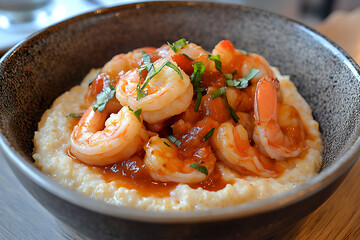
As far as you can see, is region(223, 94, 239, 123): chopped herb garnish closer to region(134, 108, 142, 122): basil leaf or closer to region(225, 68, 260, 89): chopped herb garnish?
region(225, 68, 260, 89): chopped herb garnish

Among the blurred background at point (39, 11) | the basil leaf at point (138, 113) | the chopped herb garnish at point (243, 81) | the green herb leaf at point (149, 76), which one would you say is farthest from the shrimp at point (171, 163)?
the blurred background at point (39, 11)

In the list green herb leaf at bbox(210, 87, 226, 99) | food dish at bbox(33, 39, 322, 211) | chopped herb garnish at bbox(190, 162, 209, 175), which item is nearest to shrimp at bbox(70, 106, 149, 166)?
food dish at bbox(33, 39, 322, 211)

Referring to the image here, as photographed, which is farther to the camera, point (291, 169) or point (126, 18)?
point (126, 18)

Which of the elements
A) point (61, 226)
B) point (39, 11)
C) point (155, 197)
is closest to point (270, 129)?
point (155, 197)

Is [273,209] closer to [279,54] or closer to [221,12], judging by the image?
[279,54]

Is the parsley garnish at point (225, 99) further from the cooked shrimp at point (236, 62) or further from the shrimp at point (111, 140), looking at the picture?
the shrimp at point (111, 140)

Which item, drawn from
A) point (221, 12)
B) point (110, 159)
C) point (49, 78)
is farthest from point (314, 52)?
point (49, 78)
